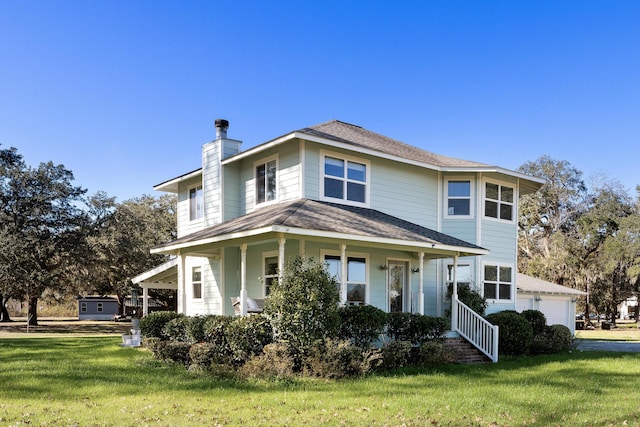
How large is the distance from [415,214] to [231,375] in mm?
8951

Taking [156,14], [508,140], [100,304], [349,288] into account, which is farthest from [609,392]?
[100,304]

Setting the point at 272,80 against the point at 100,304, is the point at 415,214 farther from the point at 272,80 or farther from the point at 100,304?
the point at 100,304

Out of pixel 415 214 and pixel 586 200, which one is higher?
pixel 586 200

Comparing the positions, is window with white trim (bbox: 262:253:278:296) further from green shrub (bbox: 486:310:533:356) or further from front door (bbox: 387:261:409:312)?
green shrub (bbox: 486:310:533:356)

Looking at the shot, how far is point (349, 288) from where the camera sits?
15.3 metres

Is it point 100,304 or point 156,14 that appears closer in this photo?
point 156,14

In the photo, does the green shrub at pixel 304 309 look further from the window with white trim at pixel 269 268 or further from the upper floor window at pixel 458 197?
the upper floor window at pixel 458 197

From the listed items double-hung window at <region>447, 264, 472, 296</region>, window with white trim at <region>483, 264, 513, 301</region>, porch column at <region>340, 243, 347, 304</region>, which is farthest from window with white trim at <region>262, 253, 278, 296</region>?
window with white trim at <region>483, 264, 513, 301</region>

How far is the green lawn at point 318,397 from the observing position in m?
7.72

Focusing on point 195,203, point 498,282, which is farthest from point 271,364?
point 498,282

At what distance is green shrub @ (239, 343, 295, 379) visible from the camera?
35.9 feet

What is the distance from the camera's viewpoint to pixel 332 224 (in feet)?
43.2

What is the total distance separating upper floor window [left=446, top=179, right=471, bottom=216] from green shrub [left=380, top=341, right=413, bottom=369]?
701 centimetres

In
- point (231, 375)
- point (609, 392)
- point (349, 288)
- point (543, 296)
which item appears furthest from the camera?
point (543, 296)
